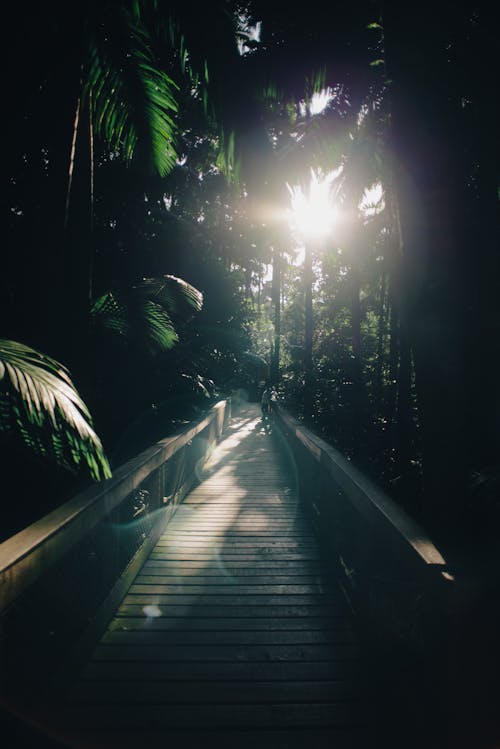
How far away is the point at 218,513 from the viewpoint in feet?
18.5

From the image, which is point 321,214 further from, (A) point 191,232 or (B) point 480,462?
(B) point 480,462

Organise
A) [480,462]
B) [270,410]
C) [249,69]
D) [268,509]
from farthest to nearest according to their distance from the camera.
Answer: [270,410] < [268,509] < [480,462] < [249,69]

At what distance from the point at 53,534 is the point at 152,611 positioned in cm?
168

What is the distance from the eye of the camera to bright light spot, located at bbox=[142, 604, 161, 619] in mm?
3203

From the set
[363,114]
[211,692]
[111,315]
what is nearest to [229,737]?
[211,692]

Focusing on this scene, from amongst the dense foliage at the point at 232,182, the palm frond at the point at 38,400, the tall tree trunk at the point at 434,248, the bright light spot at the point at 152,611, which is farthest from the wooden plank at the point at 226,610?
the palm frond at the point at 38,400

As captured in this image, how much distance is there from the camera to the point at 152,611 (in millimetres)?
3252

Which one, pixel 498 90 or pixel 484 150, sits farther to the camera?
pixel 484 150

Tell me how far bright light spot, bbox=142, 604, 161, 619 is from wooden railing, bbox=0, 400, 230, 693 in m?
0.25

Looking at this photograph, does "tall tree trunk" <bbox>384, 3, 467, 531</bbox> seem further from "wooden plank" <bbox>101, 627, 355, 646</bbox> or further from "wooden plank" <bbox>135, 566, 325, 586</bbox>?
"wooden plank" <bbox>135, 566, 325, 586</bbox>

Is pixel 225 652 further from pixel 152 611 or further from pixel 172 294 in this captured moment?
pixel 172 294

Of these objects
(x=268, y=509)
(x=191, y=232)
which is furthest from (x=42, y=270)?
(x=191, y=232)

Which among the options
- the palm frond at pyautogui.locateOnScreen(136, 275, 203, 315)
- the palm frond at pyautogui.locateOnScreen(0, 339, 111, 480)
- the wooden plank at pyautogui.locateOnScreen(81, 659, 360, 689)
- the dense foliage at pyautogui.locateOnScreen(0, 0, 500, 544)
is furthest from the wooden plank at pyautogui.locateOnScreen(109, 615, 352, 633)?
the palm frond at pyautogui.locateOnScreen(136, 275, 203, 315)

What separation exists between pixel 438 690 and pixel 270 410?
42.7 feet
